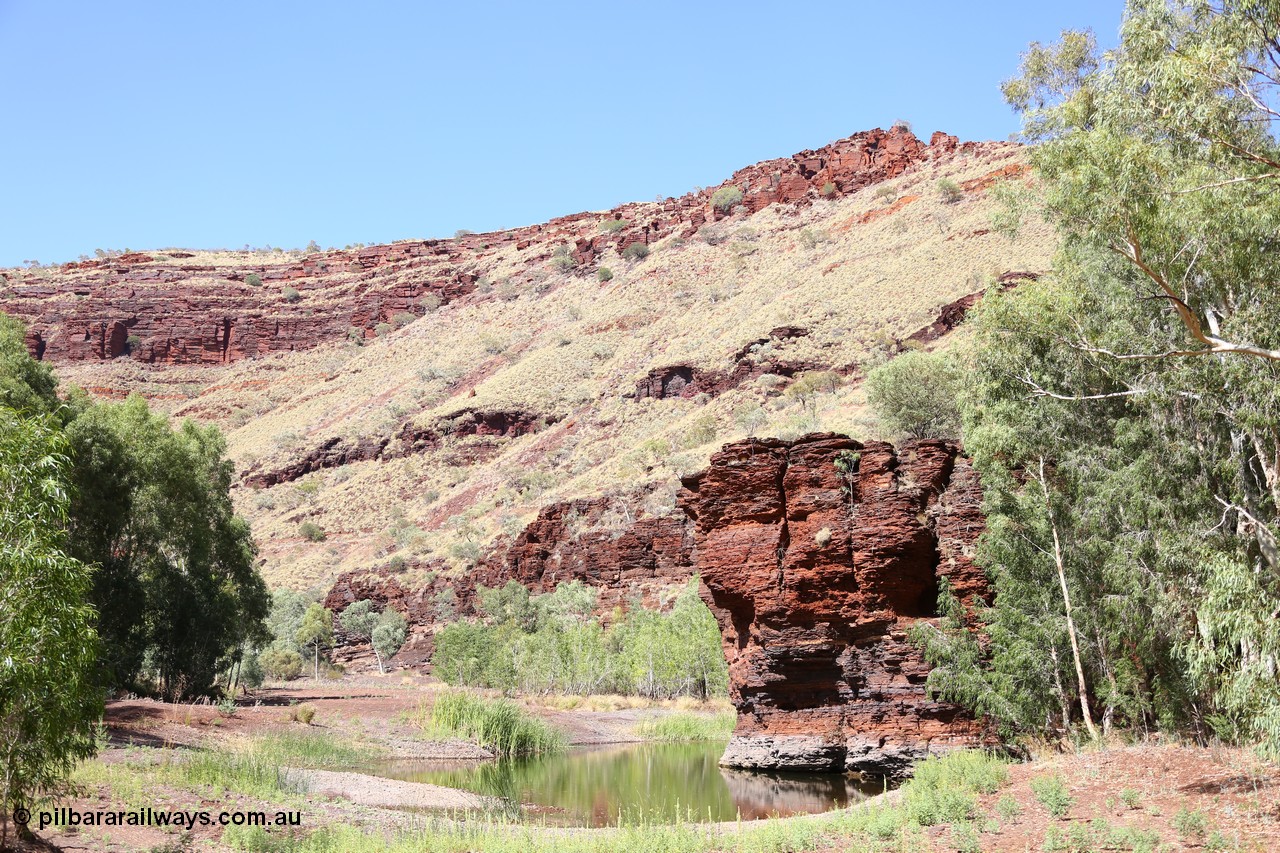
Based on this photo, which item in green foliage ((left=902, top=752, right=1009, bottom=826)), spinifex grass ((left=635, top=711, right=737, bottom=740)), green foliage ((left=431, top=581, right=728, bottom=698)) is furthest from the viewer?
green foliage ((left=431, top=581, right=728, bottom=698))

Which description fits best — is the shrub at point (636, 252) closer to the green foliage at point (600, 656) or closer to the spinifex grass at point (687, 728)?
the green foliage at point (600, 656)

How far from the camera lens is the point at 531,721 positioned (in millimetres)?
31938

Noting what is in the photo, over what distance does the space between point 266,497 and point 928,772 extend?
277ft

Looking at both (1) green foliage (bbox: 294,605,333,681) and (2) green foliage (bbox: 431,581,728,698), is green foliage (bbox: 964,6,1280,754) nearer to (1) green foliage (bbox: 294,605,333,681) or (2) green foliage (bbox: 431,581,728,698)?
(2) green foliage (bbox: 431,581,728,698)

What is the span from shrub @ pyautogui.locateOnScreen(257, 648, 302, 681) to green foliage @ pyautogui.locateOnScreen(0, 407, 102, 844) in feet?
158

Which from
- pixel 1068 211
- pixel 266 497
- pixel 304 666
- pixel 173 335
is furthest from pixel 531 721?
pixel 173 335

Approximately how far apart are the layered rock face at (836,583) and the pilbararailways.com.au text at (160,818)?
12070mm

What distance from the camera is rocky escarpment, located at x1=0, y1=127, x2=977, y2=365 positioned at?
123438 millimetres

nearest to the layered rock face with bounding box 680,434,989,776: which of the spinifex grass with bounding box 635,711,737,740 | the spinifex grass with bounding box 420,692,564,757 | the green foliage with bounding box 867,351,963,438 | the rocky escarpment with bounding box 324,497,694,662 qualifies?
the spinifex grass with bounding box 420,692,564,757

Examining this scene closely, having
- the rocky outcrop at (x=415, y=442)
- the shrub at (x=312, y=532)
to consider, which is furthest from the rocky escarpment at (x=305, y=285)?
the shrub at (x=312, y=532)

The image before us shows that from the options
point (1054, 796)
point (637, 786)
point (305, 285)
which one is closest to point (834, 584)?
point (637, 786)

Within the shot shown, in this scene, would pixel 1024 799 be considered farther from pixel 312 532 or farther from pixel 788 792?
pixel 312 532

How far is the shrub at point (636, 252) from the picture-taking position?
119688 mm

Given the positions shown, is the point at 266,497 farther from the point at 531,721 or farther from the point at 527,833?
the point at 527,833
